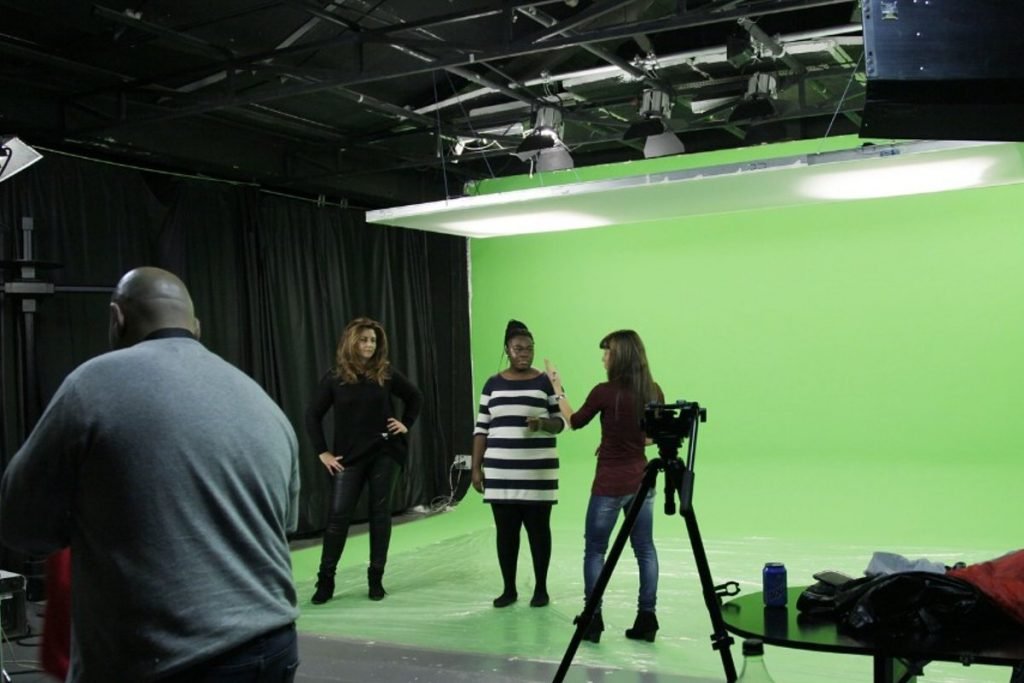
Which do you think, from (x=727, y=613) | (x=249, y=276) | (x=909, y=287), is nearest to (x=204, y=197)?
(x=249, y=276)

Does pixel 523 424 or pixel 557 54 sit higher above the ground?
pixel 557 54

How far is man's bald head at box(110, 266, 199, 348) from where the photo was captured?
1975 millimetres

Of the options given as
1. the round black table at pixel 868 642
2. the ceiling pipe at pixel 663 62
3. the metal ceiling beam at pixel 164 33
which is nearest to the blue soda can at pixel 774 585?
the round black table at pixel 868 642

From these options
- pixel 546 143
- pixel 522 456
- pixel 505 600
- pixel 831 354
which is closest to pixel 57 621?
pixel 522 456

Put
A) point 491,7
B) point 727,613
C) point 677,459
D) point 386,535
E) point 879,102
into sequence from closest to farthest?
point 879,102 < point 727,613 < point 677,459 < point 491,7 < point 386,535

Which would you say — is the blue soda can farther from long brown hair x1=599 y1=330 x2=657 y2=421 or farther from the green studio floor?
long brown hair x1=599 y1=330 x2=657 y2=421

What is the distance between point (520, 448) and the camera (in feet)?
16.5

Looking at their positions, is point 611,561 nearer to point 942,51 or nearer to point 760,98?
point 942,51

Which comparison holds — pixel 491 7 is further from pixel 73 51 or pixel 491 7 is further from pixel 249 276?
pixel 249 276

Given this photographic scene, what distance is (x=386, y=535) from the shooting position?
18.2 ft

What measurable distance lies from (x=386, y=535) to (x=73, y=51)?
2859 millimetres

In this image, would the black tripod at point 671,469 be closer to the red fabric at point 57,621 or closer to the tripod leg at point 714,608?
the tripod leg at point 714,608

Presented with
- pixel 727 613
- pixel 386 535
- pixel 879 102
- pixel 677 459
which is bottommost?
pixel 386 535

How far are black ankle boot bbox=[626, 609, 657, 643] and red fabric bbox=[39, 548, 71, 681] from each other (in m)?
2.79
